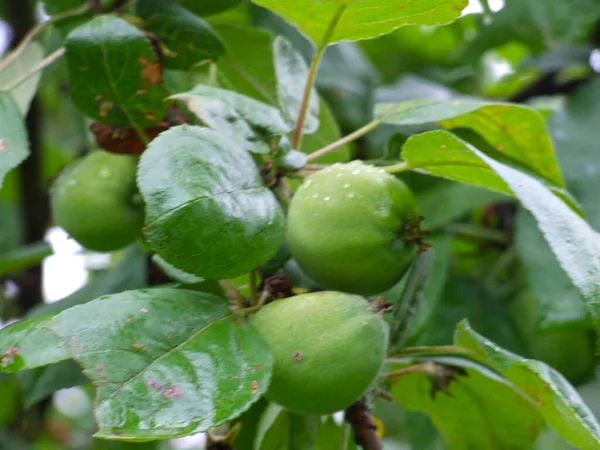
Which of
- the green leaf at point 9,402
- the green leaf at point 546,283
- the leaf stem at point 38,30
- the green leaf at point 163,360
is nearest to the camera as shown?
the green leaf at point 163,360

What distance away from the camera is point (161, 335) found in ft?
1.68

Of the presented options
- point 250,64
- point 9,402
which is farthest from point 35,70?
point 9,402

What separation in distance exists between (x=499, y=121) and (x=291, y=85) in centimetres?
20

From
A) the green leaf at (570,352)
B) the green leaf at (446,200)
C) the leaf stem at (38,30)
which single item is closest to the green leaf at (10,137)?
the leaf stem at (38,30)

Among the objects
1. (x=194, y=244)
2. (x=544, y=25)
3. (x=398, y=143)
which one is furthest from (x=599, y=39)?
(x=194, y=244)

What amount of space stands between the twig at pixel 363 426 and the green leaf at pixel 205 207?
193 millimetres

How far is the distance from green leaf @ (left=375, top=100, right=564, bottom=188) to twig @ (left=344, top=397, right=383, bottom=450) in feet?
0.84

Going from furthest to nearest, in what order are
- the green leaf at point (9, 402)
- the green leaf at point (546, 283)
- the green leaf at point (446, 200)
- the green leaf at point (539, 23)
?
the green leaf at point (9, 402) < the green leaf at point (539, 23) < the green leaf at point (446, 200) < the green leaf at point (546, 283)

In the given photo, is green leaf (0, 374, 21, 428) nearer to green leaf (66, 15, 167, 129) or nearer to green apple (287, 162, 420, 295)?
green leaf (66, 15, 167, 129)

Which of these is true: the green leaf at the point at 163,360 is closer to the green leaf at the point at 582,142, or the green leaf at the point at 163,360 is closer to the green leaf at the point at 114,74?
the green leaf at the point at 114,74

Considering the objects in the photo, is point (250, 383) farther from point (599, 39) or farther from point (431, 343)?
point (599, 39)

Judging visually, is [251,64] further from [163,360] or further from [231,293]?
[163,360]

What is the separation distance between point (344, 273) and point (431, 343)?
0.46 meters

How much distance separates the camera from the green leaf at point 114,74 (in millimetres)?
665
